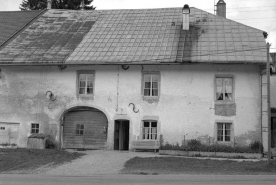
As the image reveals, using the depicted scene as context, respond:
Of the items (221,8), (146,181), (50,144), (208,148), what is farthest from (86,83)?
(221,8)

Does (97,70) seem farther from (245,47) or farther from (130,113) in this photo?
(245,47)

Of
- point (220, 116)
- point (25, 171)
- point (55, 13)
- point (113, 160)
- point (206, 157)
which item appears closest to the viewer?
point (25, 171)

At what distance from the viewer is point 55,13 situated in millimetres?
28625

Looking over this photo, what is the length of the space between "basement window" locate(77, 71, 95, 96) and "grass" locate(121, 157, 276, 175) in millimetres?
6152

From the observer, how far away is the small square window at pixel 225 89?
2102 centimetres

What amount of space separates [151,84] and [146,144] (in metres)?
3.26

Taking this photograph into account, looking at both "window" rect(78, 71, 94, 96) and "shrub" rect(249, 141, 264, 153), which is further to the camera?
"window" rect(78, 71, 94, 96)

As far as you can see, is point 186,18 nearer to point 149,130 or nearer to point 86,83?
point 86,83

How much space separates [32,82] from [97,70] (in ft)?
12.8

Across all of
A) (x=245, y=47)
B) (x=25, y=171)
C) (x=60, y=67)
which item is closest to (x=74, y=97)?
(x=60, y=67)

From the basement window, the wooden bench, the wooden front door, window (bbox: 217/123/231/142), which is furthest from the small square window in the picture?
the basement window

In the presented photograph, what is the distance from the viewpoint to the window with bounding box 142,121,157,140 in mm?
21469

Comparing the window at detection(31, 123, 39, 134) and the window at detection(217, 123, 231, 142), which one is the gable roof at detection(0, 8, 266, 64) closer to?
the window at detection(217, 123, 231, 142)

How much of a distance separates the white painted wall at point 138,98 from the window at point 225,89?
0.32 meters
